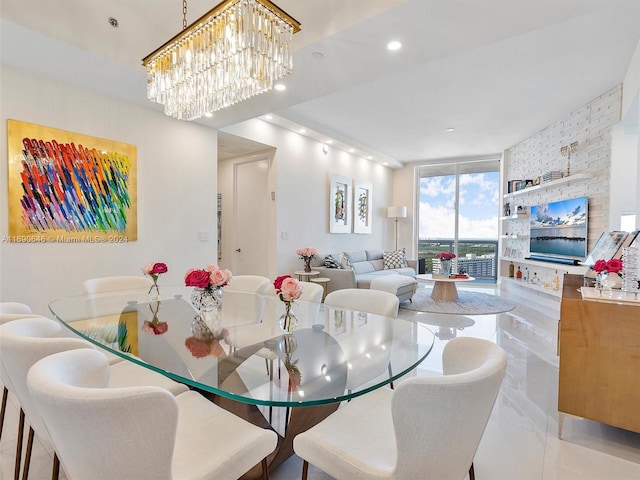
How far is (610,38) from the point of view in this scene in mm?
3195

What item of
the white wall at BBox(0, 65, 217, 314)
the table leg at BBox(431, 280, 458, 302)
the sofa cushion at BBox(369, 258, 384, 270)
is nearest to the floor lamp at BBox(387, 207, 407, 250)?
the sofa cushion at BBox(369, 258, 384, 270)

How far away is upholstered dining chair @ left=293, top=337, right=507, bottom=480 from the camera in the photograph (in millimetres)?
894

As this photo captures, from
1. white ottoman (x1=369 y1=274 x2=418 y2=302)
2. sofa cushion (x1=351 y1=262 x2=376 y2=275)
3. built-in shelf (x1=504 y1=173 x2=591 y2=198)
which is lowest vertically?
white ottoman (x1=369 y1=274 x2=418 y2=302)

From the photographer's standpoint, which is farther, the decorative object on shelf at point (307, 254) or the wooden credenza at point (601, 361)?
the decorative object on shelf at point (307, 254)

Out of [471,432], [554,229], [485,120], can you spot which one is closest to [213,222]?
[471,432]

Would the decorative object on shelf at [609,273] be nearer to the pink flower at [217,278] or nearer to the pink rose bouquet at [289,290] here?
the pink rose bouquet at [289,290]

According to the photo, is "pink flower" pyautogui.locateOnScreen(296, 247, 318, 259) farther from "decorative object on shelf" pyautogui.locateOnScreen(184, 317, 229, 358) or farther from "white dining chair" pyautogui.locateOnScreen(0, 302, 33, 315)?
"white dining chair" pyautogui.locateOnScreen(0, 302, 33, 315)

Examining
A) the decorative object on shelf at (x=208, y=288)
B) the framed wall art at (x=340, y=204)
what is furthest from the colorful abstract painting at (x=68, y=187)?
the framed wall art at (x=340, y=204)

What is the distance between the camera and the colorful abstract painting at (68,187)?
2.83m

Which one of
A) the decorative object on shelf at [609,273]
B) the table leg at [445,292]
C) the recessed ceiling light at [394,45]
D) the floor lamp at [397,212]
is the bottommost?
the table leg at [445,292]

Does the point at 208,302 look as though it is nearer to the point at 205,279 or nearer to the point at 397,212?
the point at 205,279

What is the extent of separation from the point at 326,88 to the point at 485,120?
11.6 feet

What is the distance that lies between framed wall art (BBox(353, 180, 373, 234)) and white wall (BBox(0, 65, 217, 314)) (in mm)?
3484

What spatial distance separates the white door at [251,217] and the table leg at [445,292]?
2.99 m
